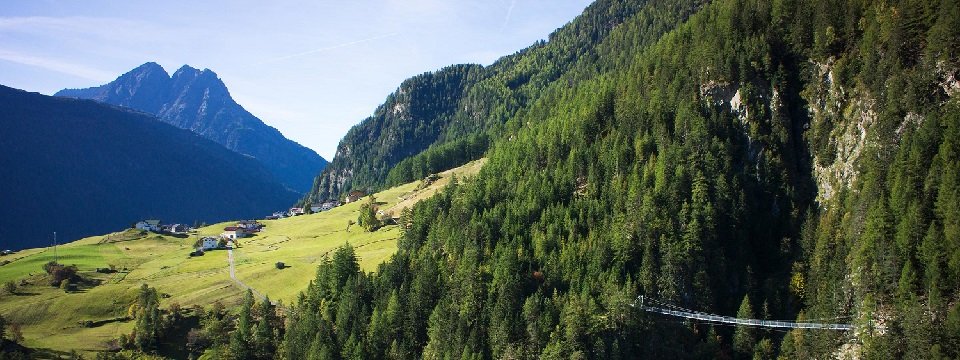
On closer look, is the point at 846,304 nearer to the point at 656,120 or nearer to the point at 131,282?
the point at 656,120

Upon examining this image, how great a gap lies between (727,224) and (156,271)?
12980 centimetres

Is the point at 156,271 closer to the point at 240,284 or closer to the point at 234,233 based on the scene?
the point at 240,284

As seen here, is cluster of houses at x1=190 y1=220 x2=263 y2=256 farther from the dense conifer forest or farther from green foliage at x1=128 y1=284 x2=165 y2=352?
the dense conifer forest

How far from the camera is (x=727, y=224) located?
101 meters

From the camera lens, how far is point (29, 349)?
98.2 metres

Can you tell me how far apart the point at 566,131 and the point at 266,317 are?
243 feet

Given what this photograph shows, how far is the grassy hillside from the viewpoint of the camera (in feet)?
370

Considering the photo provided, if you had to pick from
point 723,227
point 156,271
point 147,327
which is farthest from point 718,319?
point 156,271

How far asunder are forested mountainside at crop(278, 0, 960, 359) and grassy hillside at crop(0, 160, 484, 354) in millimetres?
19161

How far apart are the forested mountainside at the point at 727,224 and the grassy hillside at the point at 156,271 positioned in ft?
62.9

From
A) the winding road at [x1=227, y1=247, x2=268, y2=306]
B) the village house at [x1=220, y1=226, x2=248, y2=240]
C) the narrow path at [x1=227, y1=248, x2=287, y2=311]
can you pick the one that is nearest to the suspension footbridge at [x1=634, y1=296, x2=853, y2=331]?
the narrow path at [x1=227, y1=248, x2=287, y2=311]

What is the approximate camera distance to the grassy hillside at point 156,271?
112812 mm

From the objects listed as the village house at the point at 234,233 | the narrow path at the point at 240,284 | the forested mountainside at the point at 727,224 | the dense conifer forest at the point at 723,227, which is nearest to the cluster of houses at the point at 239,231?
the village house at the point at 234,233

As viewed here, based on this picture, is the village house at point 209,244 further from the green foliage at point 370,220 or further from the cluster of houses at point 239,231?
the green foliage at point 370,220
